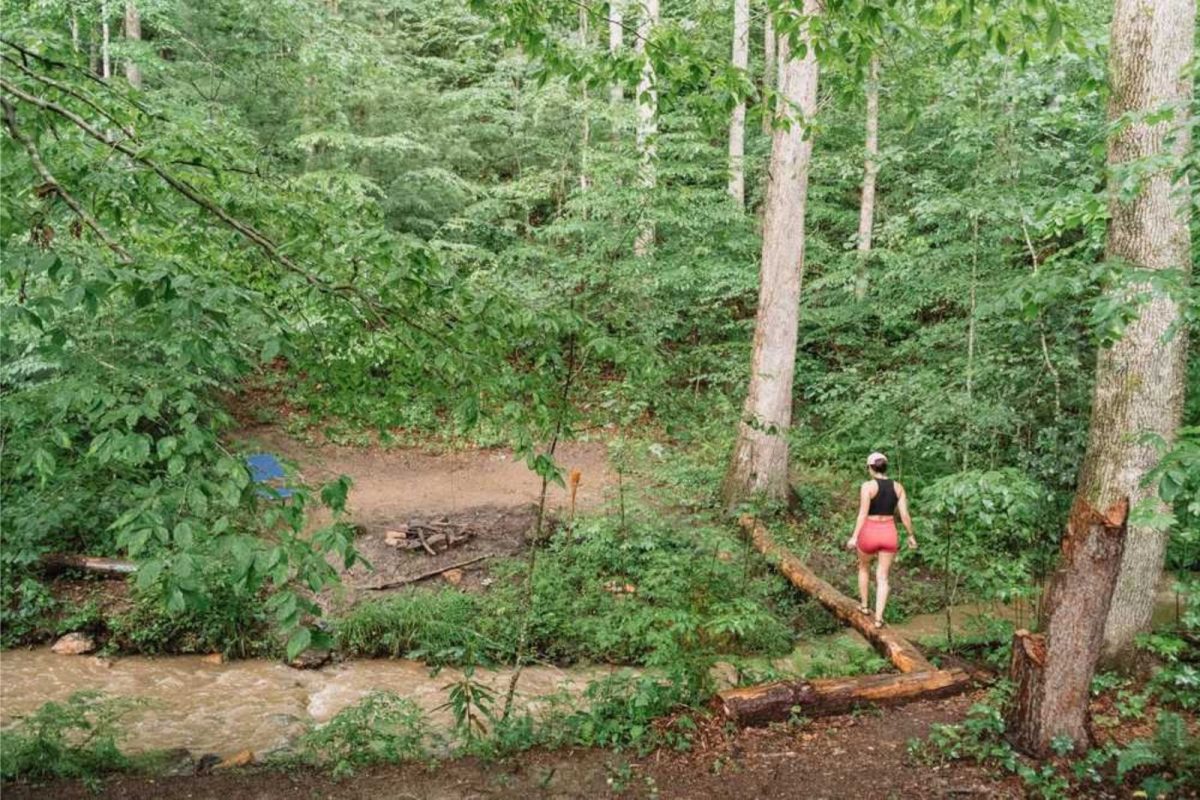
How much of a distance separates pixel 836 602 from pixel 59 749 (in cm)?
653

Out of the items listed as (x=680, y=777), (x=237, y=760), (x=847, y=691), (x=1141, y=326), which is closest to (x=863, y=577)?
(x=847, y=691)

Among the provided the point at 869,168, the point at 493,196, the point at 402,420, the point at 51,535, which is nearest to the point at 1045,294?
the point at 402,420

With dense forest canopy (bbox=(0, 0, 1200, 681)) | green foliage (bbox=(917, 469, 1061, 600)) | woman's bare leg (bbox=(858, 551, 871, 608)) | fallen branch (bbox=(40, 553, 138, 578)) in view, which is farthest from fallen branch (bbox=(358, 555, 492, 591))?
green foliage (bbox=(917, 469, 1061, 600))

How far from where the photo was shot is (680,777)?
176 inches

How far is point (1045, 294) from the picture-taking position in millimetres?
3969

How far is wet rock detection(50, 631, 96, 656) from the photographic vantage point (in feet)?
25.5

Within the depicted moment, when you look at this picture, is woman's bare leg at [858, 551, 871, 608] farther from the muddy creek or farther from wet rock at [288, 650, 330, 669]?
wet rock at [288, 650, 330, 669]

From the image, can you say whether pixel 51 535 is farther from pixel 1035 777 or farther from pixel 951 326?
pixel 951 326

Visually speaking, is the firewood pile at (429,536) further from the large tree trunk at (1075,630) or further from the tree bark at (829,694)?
the large tree trunk at (1075,630)

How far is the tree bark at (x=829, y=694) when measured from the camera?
507 cm

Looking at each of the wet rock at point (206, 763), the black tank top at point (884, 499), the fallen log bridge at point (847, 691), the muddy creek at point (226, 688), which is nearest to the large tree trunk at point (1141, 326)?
the fallen log bridge at point (847, 691)

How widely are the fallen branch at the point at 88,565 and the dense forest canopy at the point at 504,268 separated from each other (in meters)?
0.26

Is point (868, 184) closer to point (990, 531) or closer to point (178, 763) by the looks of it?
point (990, 531)

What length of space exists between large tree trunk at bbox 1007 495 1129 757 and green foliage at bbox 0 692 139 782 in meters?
5.74
